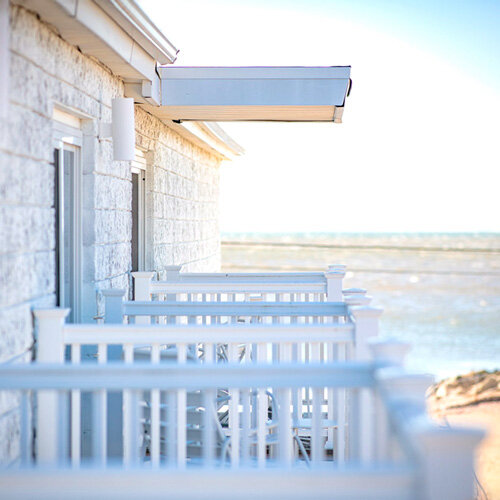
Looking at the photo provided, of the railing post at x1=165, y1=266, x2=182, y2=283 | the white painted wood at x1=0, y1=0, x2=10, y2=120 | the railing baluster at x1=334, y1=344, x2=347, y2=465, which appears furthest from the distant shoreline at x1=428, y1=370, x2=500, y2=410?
the white painted wood at x1=0, y1=0, x2=10, y2=120

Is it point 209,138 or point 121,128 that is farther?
point 209,138

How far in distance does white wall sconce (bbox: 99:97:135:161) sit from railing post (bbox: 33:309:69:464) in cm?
154

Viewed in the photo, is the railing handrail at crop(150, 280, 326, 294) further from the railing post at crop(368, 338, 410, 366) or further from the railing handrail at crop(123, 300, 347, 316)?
the railing post at crop(368, 338, 410, 366)

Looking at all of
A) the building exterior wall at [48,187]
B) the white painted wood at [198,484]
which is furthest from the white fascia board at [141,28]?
the white painted wood at [198,484]

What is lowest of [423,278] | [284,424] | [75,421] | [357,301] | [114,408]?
[423,278]

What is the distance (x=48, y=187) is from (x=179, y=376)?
Answer: 1761 mm

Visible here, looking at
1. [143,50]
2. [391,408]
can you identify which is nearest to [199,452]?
[391,408]

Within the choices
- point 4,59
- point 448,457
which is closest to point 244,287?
point 4,59

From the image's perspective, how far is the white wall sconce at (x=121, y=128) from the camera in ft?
15.3

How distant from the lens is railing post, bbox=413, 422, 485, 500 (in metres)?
1.61

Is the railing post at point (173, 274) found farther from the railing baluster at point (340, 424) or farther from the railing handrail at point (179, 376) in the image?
the railing handrail at point (179, 376)

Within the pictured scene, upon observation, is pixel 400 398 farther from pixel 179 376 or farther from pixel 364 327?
pixel 364 327

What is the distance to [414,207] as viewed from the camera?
42594mm

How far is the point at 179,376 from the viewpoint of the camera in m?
2.34
